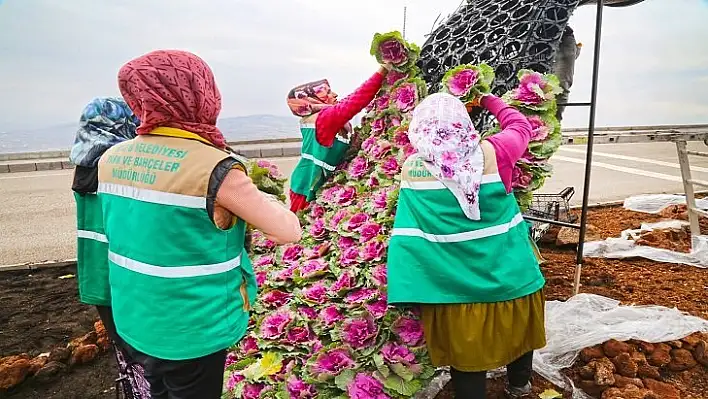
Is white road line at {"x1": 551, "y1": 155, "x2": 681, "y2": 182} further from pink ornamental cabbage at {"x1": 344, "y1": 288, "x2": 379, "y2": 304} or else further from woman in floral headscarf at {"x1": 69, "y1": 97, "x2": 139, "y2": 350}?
woman in floral headscarf at {"x1": 69, "y1": 97, "x2": 139, "y2": 350}

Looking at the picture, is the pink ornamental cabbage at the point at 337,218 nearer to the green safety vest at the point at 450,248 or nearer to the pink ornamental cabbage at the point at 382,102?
the pink ornamental cabbage at the point at 382,102

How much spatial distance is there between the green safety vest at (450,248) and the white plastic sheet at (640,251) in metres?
2.52

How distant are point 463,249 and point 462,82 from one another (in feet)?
2.60

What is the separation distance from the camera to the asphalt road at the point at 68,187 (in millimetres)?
5246

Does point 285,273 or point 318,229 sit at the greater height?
point 318,229

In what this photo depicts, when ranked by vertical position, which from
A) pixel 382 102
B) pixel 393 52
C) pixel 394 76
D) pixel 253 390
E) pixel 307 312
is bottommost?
pixel 253 390

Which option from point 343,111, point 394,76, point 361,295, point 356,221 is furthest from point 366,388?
point 394,76

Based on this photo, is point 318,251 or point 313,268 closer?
point 313,268

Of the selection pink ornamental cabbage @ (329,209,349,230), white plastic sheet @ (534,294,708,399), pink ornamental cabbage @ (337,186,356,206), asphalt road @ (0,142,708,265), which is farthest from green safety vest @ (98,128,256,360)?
asphalt road @ (0,142,708,265)

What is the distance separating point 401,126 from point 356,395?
128 centimetres

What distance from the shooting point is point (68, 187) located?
8.16 meters

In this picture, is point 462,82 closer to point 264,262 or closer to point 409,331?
point 409,331

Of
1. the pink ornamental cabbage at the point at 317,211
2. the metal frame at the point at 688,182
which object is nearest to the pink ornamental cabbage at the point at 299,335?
the pink ornamental cabbage at the point at 317,211

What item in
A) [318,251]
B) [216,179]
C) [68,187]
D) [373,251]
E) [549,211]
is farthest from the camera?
[68,187]
